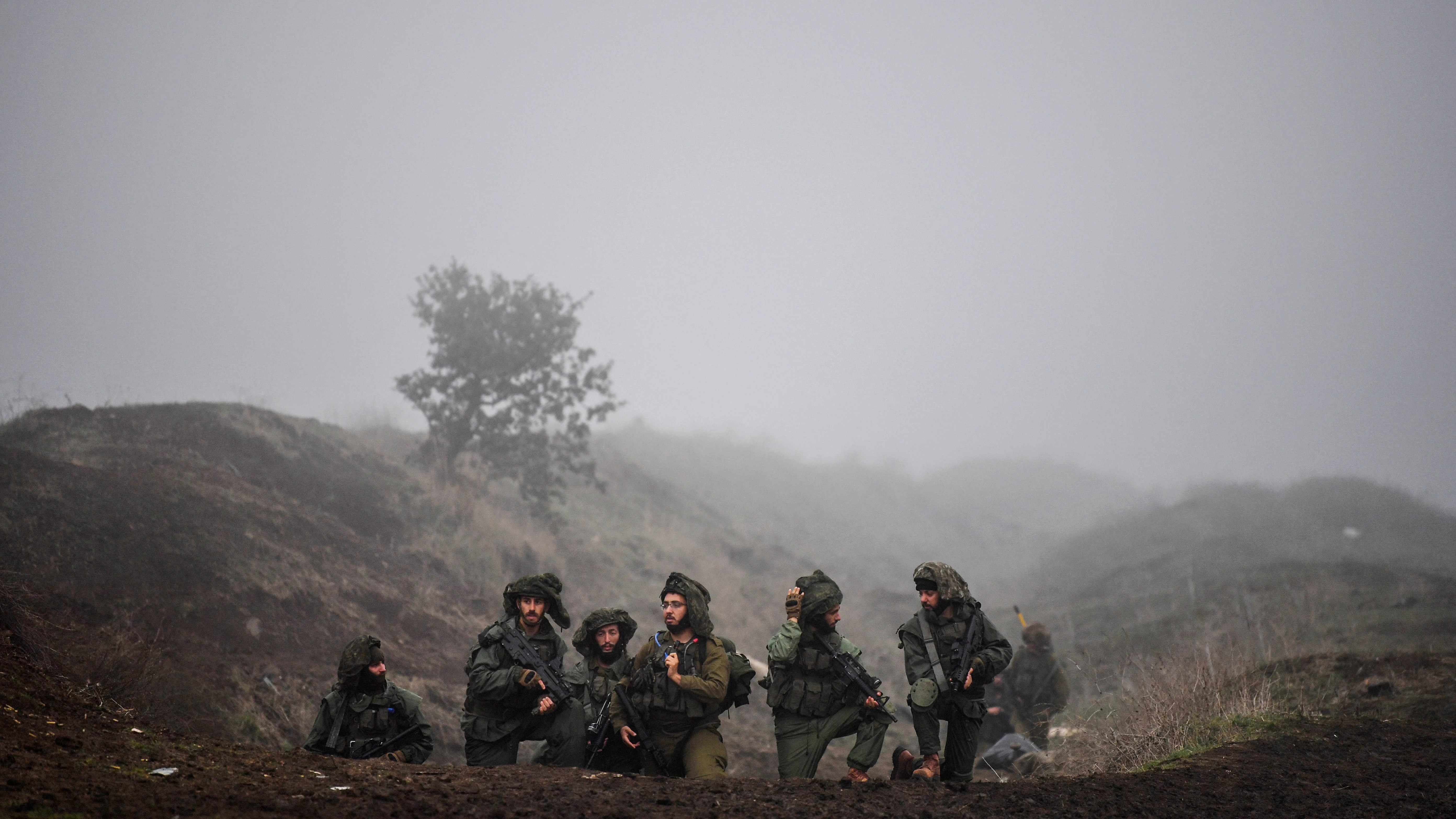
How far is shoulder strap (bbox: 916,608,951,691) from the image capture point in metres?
5.10

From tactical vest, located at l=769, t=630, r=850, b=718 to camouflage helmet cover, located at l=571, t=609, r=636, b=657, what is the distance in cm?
133

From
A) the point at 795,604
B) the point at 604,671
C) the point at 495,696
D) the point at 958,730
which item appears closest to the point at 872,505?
the point at 604,671

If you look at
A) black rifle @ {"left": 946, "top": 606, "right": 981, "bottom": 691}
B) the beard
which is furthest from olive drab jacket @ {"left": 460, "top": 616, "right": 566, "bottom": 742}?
black rifle @ {"left": 946, "top": 606, "right": 981, "bottom": 691}

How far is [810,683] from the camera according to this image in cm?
529

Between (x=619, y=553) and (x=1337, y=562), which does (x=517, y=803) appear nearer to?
(x=619, y=553)

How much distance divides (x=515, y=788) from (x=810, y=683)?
2.21 metres

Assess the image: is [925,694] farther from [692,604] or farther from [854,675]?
[692,604]

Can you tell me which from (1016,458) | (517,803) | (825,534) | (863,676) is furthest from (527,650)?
(1016,458)

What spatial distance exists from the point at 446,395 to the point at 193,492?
21.3 feet

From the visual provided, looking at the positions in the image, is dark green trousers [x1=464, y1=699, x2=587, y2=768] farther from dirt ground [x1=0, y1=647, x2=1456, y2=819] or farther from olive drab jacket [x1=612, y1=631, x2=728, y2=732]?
dirt ground [x1=0, y1=647, x2=1456, y2=819]

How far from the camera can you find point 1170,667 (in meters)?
7.09

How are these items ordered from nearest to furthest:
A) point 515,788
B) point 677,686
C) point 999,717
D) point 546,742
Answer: point 515,788
point 677,686
point 546,742
point 999,717

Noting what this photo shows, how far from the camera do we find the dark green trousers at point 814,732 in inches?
204

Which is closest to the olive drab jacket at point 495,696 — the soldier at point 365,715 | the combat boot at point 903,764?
the soldier at point 365,715
